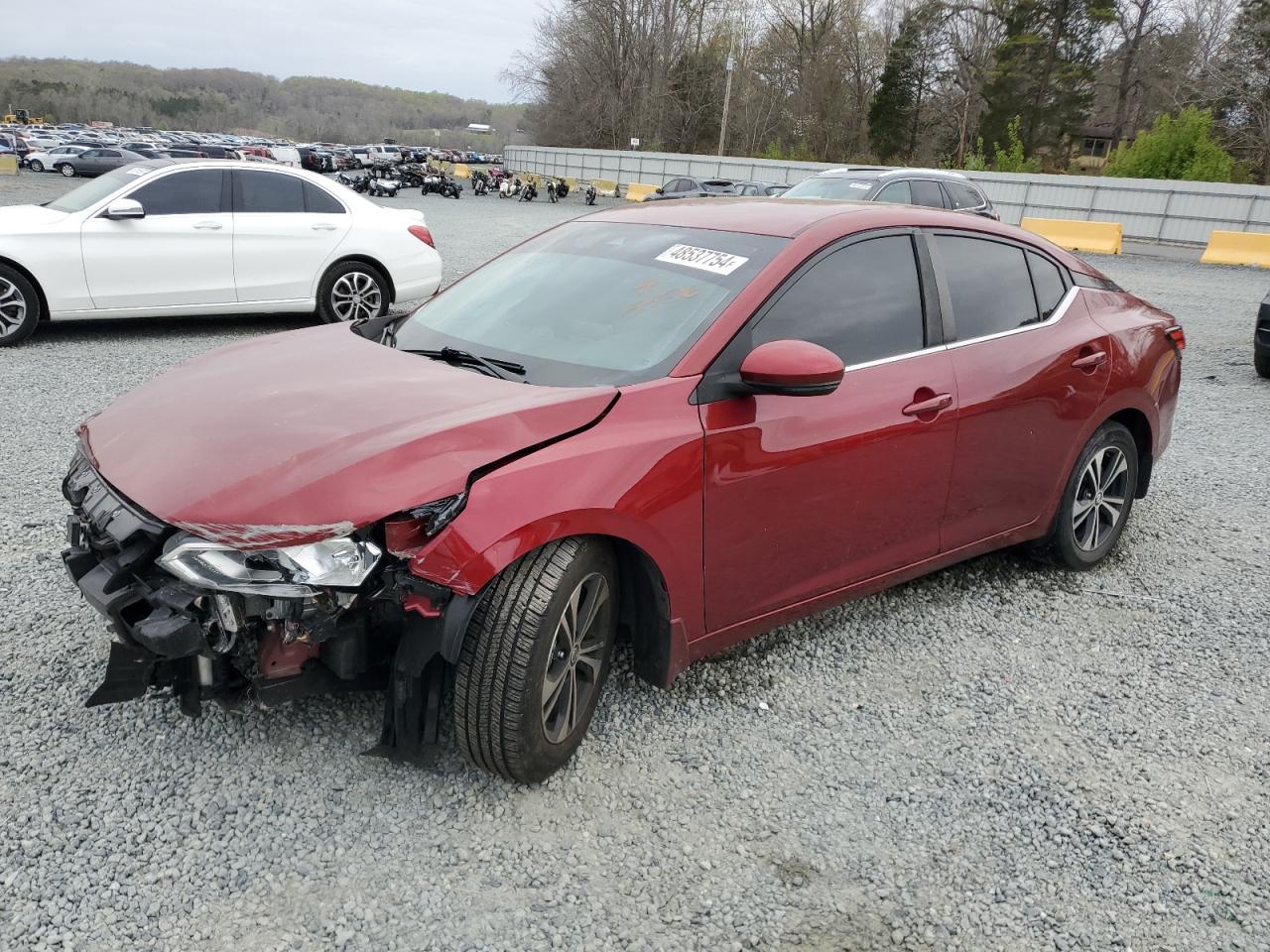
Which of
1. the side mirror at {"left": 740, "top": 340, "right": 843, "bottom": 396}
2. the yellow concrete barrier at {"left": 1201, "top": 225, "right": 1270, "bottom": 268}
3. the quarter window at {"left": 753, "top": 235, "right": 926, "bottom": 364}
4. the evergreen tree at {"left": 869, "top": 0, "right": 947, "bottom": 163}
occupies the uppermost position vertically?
the evergreen tree at {"left": 869, "top": 0, "right": 947, "bottom": 163}

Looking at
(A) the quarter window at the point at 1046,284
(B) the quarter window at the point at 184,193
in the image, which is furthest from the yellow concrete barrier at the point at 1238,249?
(B) the quarter window at the point at 184,193

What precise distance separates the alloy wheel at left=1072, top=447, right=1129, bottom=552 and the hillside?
442ft

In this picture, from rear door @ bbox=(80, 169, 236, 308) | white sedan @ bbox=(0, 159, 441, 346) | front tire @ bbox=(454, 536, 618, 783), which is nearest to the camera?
front tire @ bbox=(454, 536, 618, 783)

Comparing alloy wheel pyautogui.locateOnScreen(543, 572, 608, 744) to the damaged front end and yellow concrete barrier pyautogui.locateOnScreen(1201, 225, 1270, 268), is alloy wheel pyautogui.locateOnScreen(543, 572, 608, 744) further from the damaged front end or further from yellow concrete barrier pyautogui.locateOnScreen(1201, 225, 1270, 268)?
yellow concrete barrier pyautogui.locateOnScreen(1201, 225, 1270, 268)

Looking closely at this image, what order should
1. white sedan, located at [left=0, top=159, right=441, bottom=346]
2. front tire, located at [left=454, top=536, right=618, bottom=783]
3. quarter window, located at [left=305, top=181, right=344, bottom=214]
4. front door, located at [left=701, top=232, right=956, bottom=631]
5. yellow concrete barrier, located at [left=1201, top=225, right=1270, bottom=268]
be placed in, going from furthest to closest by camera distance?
yellow concrete barrier, located at [left=1201, top=225, right=1270, bottom=268] → quarter window, located at [left=305, top=181, right=344, bottom=214] → white sedan, located at [left=0, top=159, right=441, bottom=346] → front door, located at [left=701, top=232, right=956, bottom=631] → front tire, located at [left=454, top=536, right=618, bottom=783]

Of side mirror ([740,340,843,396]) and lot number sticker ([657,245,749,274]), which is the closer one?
side mirror ([740,340,843,396])

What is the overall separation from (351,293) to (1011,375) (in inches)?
275

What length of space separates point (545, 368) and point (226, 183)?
273 inches

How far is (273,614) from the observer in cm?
229

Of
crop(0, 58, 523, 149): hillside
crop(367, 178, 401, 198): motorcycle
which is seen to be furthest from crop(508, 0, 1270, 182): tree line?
crop(0, 58, 523, 149): hillside

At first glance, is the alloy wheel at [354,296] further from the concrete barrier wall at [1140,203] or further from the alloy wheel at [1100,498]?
the concrete barrier wall at [1140,203]

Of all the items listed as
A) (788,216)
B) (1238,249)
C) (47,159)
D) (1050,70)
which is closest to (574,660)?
(788,216)

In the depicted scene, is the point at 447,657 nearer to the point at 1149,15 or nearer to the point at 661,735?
the point at 661,735

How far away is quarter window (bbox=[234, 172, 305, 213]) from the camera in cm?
854
